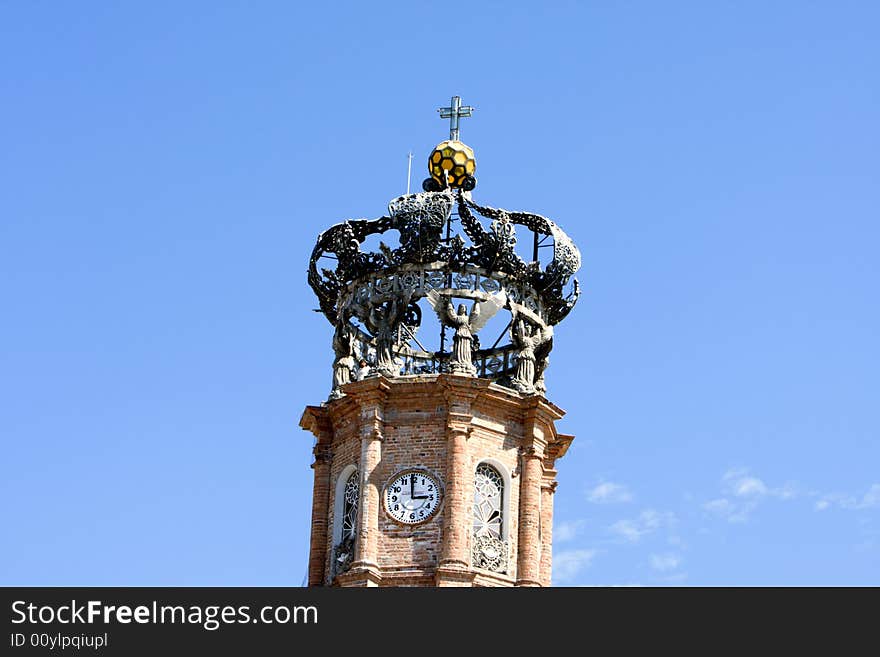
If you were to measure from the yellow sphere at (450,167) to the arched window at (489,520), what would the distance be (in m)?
9.63

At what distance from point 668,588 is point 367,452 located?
561 inches

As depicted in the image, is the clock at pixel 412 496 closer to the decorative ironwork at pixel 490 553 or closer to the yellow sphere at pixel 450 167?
the decorative ironwork at pixel 490 553

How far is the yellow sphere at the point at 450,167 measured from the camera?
6350 cm

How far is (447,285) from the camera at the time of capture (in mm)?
60531

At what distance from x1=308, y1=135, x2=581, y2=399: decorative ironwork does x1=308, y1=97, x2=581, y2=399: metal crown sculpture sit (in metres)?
0.03

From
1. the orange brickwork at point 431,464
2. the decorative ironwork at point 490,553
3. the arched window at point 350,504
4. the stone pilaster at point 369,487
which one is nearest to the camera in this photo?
Result: the stone pilaster at point 369,487

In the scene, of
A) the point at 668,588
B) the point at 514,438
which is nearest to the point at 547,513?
the point at 514,438

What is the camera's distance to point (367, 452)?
58.5 m

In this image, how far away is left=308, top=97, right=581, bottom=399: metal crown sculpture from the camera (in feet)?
198

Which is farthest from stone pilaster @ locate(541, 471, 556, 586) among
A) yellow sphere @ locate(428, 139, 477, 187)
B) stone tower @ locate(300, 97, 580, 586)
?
yellow sphere @ locate(428, 139, 477, 187)

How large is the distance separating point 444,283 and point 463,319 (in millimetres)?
1351

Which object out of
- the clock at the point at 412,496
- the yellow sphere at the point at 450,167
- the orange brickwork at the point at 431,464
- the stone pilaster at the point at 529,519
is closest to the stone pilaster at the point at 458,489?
the orange brickwork at the point at 431,464

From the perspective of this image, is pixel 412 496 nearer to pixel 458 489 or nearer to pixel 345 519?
pixel 458 489
